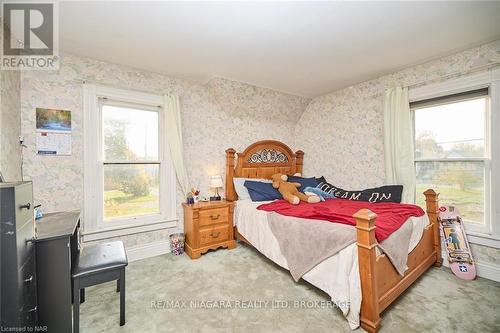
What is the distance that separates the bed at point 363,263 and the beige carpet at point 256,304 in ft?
0.45

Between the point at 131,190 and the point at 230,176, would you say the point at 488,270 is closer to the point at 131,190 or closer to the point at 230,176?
the point at 230,176

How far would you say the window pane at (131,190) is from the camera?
8.74 ft

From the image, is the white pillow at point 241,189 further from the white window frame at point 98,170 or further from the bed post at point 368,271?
the bed post at point 368,271

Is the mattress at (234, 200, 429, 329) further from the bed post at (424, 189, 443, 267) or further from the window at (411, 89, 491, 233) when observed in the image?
the window at (411, 89, 491, 233)

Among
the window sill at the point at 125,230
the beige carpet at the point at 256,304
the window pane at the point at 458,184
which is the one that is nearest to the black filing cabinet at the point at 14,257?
the beige carpet at the point at 256,304

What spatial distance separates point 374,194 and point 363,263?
163cm

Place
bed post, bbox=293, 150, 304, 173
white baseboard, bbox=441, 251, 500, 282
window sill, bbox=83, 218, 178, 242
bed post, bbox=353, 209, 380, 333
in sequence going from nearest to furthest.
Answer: bed post, bbox=353, 209, 380, 333, white baseboard, bbox=441, 251, 500, 282, window sill, bbox=83, 218, 178, 242, bed post, bbox=293, 150, 304, 173

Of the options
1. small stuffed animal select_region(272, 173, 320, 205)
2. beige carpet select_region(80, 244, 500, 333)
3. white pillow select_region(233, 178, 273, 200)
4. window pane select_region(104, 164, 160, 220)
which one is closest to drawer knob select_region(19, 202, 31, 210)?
beige carpet select_region(80, 244, 500, 333)

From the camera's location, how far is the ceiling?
165 centimetres

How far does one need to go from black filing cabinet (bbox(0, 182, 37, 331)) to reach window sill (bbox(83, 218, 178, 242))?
139cm

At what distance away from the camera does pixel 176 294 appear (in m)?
1.98

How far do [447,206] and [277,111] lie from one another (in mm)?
2729

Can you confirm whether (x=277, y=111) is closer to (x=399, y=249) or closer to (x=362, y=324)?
(x=399, y=249)

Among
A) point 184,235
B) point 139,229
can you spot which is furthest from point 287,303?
point 139,229
